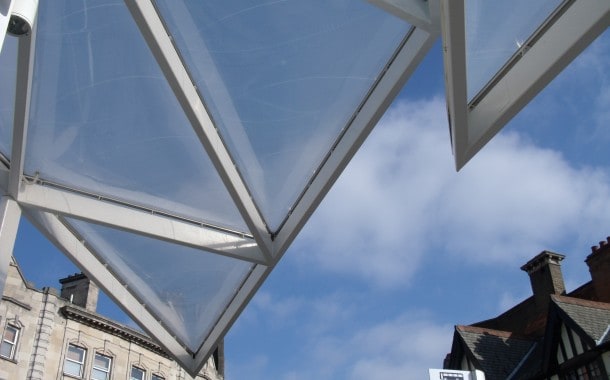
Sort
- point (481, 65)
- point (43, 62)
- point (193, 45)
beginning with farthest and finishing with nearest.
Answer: point (43, 62) < point (193, 45) < point (481, 65)

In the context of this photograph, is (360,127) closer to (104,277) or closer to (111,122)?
(111,122)

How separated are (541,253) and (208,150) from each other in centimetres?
2767

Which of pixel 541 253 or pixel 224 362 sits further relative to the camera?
pixel 224 362

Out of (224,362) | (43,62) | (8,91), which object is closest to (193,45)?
(43,62)

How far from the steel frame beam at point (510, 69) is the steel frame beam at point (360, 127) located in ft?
3.18

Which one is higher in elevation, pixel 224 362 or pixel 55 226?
pixel 224 362

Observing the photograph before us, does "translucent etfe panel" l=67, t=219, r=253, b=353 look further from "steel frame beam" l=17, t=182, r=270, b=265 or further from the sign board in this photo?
the sign board

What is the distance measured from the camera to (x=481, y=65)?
8.12 metres

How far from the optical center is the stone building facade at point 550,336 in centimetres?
2414

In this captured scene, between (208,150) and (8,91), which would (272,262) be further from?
(8,91)

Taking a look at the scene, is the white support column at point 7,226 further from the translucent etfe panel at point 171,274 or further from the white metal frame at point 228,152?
the translucent etfe panel at point 171,274

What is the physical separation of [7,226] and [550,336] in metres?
20.6

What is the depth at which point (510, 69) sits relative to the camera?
26.3ft

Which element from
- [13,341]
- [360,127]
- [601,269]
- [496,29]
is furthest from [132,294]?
[601,269]
